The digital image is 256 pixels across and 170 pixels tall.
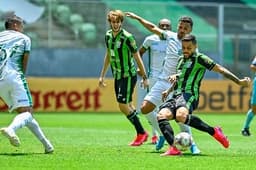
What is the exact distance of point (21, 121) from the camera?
1194cm

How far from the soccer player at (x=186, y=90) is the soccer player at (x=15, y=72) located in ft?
5.91

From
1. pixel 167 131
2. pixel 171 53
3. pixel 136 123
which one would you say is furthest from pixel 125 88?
pixel 167 131

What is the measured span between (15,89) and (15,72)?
0.26 metres

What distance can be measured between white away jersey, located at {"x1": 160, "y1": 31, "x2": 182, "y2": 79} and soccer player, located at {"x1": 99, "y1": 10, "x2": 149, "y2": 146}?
17.7 inches

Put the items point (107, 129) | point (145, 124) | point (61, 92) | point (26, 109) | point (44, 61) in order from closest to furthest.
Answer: point (26, 109)
point (107, 129)
point (145, 124)
point (61, 92)
point (44, 61)

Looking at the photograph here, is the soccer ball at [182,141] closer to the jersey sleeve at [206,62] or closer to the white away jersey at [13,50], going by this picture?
the jersey sleeve at [206,62]

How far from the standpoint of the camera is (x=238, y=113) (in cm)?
3197

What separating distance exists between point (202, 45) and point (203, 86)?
3019mm

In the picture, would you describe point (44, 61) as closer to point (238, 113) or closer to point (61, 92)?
point (61, 92)

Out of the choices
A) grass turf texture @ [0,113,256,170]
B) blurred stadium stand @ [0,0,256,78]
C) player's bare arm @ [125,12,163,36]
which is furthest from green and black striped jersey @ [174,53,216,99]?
blurred stadium stand @ [0,0,256,78]

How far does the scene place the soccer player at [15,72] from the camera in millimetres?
12312

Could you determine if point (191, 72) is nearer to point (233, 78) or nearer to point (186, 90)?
point (186, 90)

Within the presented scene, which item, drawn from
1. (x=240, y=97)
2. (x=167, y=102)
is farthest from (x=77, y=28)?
(x=167, y=102)

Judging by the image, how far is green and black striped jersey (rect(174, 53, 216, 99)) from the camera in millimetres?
12625
